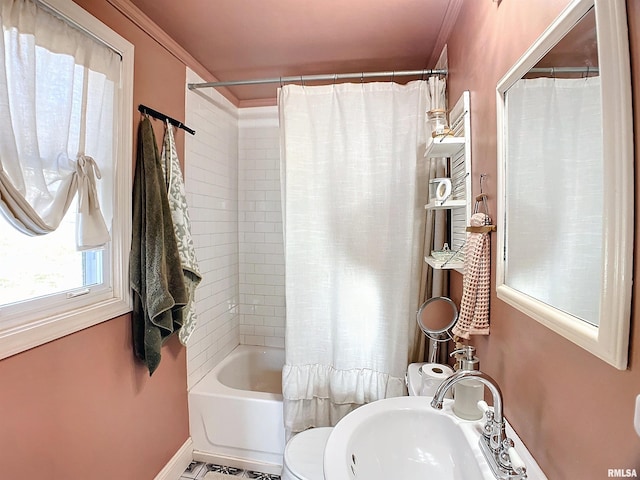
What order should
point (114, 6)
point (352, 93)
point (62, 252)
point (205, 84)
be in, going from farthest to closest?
point (205, 84), point (352, 93), point (114, 6), point (62, 252)

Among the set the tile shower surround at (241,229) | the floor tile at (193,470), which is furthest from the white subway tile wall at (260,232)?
the floor tile at (193,470)

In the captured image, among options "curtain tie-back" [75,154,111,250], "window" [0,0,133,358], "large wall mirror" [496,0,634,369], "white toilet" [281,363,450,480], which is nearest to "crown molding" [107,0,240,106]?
"window" [0,0,133,358]

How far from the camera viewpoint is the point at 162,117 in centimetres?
178

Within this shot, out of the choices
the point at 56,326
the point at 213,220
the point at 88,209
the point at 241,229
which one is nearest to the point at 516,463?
the point at 56,326

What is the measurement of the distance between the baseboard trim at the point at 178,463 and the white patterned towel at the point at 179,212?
0.69 m

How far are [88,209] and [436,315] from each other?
1.56 m

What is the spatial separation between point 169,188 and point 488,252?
154 cm

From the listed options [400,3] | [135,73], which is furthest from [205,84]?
[400,3]

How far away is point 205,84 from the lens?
6.71 feet

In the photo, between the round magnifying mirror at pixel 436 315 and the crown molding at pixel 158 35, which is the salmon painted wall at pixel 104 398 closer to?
the crown molding at pixel 158 35

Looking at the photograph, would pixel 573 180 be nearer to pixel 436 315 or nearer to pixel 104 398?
pixel 436 315

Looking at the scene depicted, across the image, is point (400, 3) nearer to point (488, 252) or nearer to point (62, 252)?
point (488, 252)

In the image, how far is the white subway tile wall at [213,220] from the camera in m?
2.14

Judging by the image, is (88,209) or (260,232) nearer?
(88,209)
